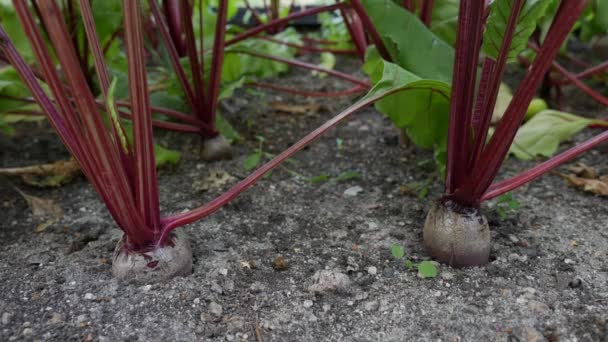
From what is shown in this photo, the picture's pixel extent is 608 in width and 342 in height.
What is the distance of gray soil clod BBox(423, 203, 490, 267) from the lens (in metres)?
1.02

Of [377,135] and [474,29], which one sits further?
[377,135]

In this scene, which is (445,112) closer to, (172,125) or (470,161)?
(470,161)

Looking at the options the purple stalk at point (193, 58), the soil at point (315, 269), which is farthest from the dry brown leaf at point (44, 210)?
the purple stalk at point (193, 58)

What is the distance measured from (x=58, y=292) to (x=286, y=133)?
36.9 inches

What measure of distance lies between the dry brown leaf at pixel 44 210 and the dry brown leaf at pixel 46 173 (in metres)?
0.07

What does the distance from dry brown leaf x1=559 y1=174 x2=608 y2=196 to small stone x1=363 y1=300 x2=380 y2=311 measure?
68 centimetres

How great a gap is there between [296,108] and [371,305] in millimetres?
1100

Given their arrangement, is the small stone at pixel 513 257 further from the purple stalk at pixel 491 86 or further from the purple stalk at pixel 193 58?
the purple stalk at pixel 193 58

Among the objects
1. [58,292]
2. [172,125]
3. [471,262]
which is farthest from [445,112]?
[58,292]

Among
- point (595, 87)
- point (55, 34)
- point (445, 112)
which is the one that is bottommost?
point (595, 87)

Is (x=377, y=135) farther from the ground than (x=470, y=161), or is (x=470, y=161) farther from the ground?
(x=470, y=161)

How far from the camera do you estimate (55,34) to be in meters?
0.78

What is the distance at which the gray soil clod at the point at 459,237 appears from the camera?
1.02 meters

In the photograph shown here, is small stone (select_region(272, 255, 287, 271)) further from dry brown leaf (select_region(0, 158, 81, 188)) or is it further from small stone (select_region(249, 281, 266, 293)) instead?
dry brown leaf (select_region(0, 158, 81, 188))
